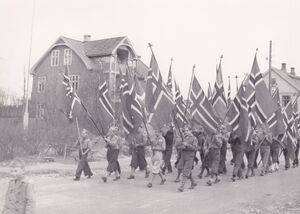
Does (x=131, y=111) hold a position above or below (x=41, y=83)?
below

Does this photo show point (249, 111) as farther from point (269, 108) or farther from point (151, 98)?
point (151, 98)

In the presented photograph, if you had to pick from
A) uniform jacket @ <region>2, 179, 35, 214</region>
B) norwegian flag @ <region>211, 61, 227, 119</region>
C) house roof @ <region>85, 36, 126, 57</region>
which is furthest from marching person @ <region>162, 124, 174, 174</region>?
house roof @ <region>85, 36, 126, 57</region>

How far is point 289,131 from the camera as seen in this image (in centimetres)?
1677

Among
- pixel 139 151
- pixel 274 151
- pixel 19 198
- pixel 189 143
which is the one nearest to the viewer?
pixel 19 198

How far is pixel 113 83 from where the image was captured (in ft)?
124

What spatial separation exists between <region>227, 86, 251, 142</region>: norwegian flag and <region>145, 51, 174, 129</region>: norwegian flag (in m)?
2.07

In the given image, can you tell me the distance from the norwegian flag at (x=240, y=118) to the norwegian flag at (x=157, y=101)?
6.78 ft

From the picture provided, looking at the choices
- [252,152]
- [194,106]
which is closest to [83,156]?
[194,106]

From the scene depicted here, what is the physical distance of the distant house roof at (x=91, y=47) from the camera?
3922 cm

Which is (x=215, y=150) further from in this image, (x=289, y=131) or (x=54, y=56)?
(x=54, y=56)

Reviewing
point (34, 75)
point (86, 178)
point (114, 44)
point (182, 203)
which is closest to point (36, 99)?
point (34, 75)

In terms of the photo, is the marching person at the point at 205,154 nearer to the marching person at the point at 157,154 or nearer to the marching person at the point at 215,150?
the marching person at the point at 215,150

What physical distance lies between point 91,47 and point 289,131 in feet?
90.0

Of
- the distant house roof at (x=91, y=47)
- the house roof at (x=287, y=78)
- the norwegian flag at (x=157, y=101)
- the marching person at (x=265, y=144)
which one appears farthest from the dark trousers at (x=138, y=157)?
the house roof at (x=287, y=78)
